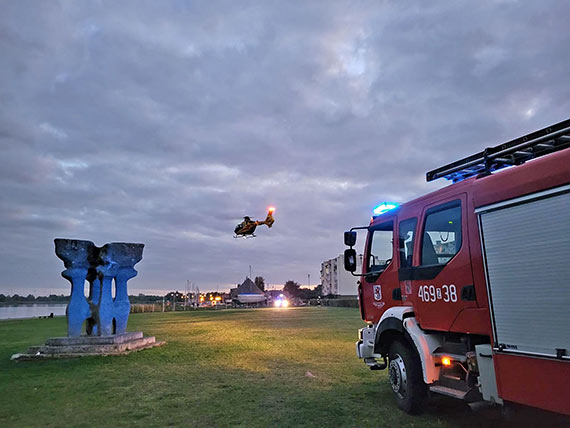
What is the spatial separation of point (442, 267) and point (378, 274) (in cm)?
169

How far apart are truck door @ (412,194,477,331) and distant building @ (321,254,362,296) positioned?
5970 centimetres

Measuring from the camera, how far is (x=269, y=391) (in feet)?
25.0

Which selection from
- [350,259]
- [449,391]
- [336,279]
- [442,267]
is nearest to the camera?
[449,391]

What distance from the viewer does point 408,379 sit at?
591 cm

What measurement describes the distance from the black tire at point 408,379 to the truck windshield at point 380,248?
1.37 metres

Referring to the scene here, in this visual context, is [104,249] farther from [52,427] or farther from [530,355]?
[530,355]

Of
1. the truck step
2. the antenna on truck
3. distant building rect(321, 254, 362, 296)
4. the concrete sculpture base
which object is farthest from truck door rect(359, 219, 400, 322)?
distant building rect(321, 254, 362, 296)

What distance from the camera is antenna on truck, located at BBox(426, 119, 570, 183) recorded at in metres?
4.59

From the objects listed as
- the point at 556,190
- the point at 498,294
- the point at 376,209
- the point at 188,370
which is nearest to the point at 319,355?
the point at 188,370

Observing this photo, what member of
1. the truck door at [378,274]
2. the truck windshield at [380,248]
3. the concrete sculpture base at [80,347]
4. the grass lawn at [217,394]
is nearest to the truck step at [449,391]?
the grass lawn at [217,394]

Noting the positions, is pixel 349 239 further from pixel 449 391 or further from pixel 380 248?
pixel 449 391

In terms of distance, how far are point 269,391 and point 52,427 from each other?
356 centimetres

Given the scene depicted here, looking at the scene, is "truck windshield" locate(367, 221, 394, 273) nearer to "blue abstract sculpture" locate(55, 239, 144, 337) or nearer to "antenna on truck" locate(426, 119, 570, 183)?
"antenna on truck" locate(426, 119, 570, 183)

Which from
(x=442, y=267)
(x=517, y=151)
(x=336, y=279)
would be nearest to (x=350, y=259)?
(x=442, y=267)
